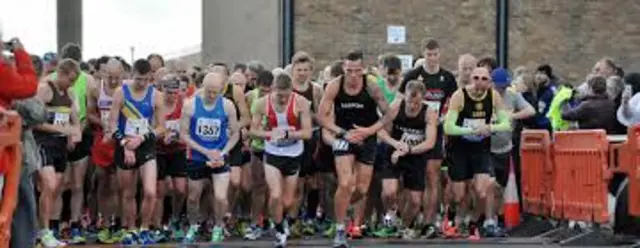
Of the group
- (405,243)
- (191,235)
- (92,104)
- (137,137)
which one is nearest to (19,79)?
(137,137)

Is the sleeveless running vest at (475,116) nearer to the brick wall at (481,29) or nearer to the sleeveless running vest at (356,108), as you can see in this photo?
the sleeveless running vest at (356,108)

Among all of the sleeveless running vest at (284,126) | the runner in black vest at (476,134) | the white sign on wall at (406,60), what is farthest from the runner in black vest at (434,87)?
the white sign on wall at (406,60)

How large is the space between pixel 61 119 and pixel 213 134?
1569 mm

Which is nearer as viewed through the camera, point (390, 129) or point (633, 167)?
point (633, 167)

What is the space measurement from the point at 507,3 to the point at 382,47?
9.20 ft

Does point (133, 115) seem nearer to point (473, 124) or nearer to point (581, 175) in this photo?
point (473, 124)

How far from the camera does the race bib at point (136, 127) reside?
46.1 feet

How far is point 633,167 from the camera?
1202 cm

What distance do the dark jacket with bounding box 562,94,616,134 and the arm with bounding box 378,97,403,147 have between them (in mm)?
2274

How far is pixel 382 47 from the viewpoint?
2755cm

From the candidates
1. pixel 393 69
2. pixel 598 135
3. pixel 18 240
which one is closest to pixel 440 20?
pixel 393 69

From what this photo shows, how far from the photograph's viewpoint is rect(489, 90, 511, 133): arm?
14812 millimetres

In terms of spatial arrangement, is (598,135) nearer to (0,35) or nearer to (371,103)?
(371,103)

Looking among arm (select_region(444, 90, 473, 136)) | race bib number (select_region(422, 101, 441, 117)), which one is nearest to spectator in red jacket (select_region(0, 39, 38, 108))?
arm (select_region(444, 90, 473, 136))
